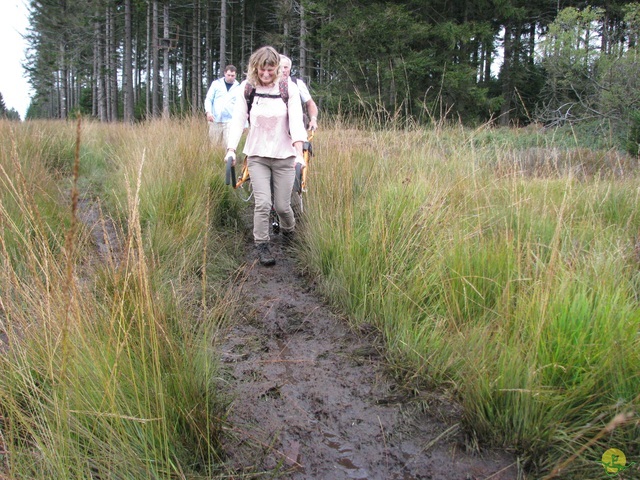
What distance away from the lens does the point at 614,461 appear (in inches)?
65.9

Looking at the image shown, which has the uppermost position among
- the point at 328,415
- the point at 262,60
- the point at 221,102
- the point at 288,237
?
the point at 221,102

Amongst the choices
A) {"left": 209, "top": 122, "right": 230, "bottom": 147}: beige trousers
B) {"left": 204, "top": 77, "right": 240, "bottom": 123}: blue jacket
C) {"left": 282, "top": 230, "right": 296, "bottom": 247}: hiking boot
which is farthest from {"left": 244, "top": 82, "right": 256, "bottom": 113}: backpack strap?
{"left": 204, "top": 77, "right": 240, "bottom": 123}: blue jacket

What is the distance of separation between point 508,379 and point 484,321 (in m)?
0.50

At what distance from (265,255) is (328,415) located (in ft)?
7.45

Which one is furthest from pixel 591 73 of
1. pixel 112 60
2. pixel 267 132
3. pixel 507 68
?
pixel 112 60

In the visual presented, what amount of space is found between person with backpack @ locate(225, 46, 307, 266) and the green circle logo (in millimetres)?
3061

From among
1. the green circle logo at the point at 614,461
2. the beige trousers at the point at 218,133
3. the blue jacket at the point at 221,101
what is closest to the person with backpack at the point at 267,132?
the beige trousers at the point at 218,133

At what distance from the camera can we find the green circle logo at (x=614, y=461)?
5.40 ft

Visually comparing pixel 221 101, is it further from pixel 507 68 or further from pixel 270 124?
pixel 507 68

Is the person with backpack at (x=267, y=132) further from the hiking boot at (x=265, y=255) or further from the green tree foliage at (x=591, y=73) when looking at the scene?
the green tree foliage at (x=591, y=73)

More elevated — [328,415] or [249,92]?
[249,92]

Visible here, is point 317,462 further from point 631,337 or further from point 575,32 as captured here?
point 575,32

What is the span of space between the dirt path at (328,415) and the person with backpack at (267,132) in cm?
147

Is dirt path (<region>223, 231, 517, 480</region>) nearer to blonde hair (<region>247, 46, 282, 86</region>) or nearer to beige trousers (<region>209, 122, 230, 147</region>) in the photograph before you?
blonde hair (<region>247, 46, 282, 86</region>)
